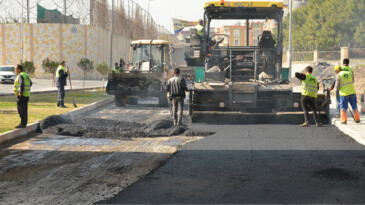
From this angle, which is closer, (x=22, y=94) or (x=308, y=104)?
(x=22, y=94)

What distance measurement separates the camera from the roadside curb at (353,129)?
11.4 meters

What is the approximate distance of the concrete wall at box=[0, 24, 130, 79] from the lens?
56.5 metres

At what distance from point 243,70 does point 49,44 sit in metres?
44.6

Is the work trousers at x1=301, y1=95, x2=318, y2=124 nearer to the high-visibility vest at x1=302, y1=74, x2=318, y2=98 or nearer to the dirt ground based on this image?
the high-visibility vest at x1=302, y1=74, x2=318, y2=98

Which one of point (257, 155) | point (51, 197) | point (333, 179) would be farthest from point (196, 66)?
point (51, 197)

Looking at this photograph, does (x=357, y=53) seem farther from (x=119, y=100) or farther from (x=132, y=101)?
(x=119, y=100)

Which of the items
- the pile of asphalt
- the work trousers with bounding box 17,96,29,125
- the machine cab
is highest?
the machine cab

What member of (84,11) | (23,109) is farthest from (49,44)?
(23,109)

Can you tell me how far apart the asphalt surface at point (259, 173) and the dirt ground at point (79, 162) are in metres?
0.34

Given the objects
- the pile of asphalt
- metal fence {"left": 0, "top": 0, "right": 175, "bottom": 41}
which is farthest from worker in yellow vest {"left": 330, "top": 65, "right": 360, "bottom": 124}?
metal fence {"left": 0, "top": 0, "right": 175, "bottom": 41}

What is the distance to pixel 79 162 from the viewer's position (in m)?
8.73

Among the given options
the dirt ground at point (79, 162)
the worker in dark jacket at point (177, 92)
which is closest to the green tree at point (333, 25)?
the worker in dark jacket at point (177, 92)

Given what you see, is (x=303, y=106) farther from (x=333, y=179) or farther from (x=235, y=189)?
(x=235, y=189)

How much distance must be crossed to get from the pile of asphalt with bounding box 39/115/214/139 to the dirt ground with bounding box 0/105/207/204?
0.07 feet
